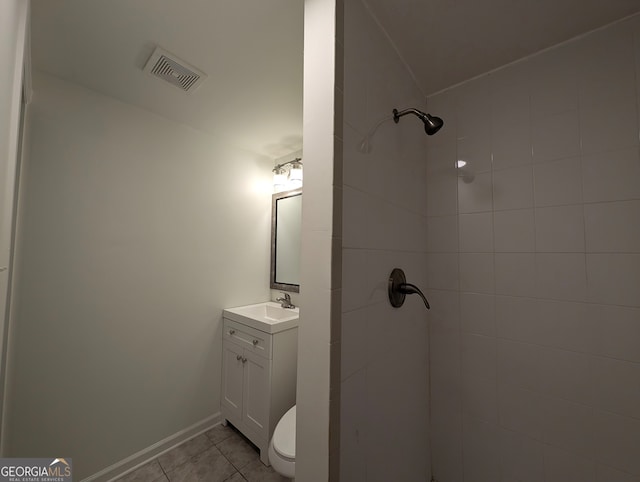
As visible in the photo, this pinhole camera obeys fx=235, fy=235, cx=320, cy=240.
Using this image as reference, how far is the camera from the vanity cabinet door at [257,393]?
151cm

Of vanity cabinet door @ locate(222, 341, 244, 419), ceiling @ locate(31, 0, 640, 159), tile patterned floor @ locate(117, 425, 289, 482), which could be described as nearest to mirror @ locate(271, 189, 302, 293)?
vanity cabinet door @ locate(222, 341, 244, 419)

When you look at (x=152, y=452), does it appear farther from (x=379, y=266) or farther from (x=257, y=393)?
(x=379, y=266)

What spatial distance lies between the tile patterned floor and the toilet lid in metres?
0.41

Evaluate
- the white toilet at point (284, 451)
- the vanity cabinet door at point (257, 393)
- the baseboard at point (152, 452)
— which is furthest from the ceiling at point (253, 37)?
the baseboard at point (152, 452)

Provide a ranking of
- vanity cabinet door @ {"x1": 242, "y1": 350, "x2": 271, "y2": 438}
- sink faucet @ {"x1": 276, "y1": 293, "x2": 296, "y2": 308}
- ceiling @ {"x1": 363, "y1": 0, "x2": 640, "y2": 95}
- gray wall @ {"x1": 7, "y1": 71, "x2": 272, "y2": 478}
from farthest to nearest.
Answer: sink faucet @ {"x1": 276, "y1": 293, "x2": 296, "y2": 308} → vanity cabinet door @ {"x1": 242, "y1": 350, "x2": 271, "y2": 438} → gray wall @ {"x1": 7, "y1": 71, "x2": 272, "y2": 478} → ceiling @ {"x1": 363, "y1": 0, "x2": 640, "y2": 95}

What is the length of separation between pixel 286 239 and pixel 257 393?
1.23 metres

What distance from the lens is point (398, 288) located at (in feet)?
3.19

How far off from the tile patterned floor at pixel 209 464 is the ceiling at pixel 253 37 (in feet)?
7.61

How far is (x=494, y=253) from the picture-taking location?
3.76 ft

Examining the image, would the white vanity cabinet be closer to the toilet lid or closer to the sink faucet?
the toilet lid

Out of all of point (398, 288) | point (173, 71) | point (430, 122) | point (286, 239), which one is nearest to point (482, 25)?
point (430, 122)

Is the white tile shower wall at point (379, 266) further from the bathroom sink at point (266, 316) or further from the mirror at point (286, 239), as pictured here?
the mirror at point (286, 239)

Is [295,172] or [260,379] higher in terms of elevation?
[295,172]

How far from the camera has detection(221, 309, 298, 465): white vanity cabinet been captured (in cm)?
152
